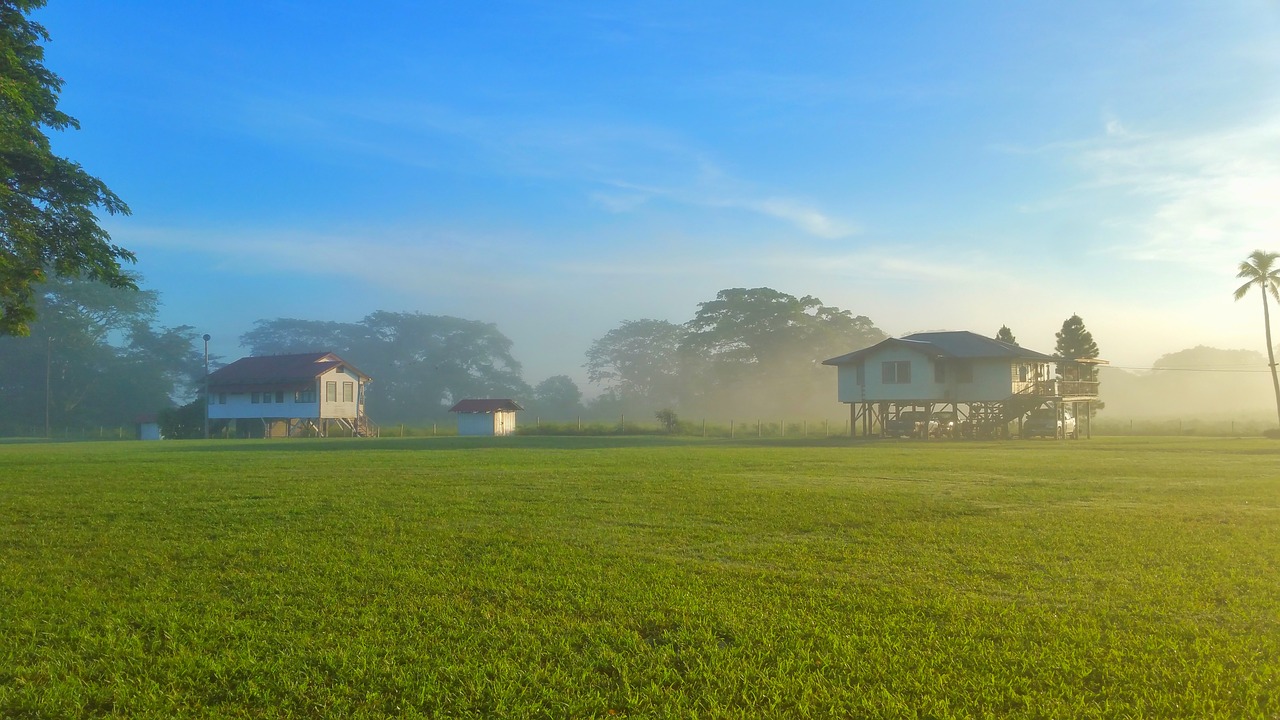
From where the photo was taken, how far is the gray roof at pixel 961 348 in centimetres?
4369

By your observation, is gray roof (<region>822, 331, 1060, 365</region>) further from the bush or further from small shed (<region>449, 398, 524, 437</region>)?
the bush

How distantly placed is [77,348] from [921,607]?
251 feet

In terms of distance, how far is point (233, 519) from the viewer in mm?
10594

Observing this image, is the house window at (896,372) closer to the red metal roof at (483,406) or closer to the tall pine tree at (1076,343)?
the tall pine tree at (1076,343)

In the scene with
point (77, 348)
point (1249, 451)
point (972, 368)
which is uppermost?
point (77, 348)

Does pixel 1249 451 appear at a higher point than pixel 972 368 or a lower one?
lower

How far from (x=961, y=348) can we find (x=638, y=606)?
42.9 meters

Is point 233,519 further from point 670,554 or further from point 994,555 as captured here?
point 994,555

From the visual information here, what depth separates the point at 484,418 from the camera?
5494 cm

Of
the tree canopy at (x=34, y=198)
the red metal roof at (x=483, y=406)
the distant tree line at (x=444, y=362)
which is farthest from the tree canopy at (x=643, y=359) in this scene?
the tree canopy at (x=34, y=198)

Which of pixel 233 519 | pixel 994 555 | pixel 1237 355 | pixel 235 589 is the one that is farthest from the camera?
pixel 1237 355

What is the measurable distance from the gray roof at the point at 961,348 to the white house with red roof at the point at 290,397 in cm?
3004

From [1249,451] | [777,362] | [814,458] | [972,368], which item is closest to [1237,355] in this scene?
[777,362]

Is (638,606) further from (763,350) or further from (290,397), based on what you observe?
(763,350)
